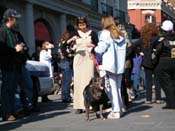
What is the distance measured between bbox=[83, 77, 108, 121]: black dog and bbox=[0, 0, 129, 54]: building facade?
534 inches

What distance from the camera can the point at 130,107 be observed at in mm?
11703

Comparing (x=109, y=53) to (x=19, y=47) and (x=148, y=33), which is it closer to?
(x=19, y=47)

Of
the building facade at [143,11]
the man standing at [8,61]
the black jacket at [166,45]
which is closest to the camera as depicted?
the man standing at [8,61]

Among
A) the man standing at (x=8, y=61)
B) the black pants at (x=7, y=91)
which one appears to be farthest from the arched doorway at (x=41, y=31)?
the black pants at (x=7, y=91)

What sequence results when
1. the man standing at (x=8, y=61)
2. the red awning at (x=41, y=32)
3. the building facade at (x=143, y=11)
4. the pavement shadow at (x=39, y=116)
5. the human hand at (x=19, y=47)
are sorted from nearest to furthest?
1. the pavement shadow at (x=39, y=116)
2. the human hand at (x=19, y=47)
3. the man standing at (x=8, y=61)
4. the red awning at (x=41, y=32)
5. the building facade at (x=143, y=11)

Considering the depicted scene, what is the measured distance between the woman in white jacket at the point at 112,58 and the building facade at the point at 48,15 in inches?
527

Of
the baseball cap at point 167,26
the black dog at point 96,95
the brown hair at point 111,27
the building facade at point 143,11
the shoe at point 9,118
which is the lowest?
the shoe at point 9,118

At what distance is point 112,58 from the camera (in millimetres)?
9367

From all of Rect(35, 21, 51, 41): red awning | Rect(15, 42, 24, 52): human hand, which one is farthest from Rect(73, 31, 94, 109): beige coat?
Rect(35, 21, 51, 41): red awning

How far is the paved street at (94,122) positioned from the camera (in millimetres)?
8461

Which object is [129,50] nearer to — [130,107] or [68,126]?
[130,107]

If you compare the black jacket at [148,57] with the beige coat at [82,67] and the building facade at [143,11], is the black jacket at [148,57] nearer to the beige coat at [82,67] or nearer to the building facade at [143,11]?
the beige coat at [82,67]

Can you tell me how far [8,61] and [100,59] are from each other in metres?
2.07

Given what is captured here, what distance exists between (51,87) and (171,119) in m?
4.29
